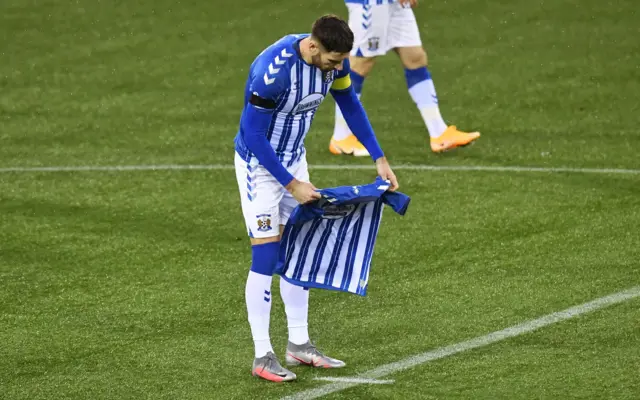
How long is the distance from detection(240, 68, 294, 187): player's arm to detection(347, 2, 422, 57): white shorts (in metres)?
4.97

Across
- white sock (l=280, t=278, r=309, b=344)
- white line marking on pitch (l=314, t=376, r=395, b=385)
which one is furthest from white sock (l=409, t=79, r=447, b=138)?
white line marking on pitch (l=314, t=376, r=395, b=385)

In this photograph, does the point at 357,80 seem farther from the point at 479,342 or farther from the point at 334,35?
the point at 334,35

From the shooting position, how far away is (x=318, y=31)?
248 inches

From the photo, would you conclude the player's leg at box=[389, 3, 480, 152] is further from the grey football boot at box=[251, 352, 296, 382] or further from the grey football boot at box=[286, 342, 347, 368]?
the grey football boot at box=[251, 352, 296, 382]

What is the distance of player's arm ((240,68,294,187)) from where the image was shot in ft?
21.0

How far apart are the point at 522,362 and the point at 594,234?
2479mm

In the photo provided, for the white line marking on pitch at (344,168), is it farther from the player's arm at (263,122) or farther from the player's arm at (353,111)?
the player's arm at (263,122)

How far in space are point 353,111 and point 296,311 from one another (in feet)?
3.62

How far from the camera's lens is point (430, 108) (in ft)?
37.2

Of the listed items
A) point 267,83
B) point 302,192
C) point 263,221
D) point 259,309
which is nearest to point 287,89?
point 267,83

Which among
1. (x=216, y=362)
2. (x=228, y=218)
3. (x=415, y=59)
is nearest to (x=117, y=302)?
(x=216, y=362)

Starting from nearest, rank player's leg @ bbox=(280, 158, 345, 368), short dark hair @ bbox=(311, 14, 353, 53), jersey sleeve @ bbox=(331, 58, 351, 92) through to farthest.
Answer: short dark hair @ bbox=(311, 14, 353, 53), jersey sleeve @ bbox=(331, 58, 351, 92), player's leg @ bbox=(280, 158, 345, 368)

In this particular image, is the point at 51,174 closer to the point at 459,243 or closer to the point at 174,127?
the point at 174,127

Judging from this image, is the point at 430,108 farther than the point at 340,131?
No
